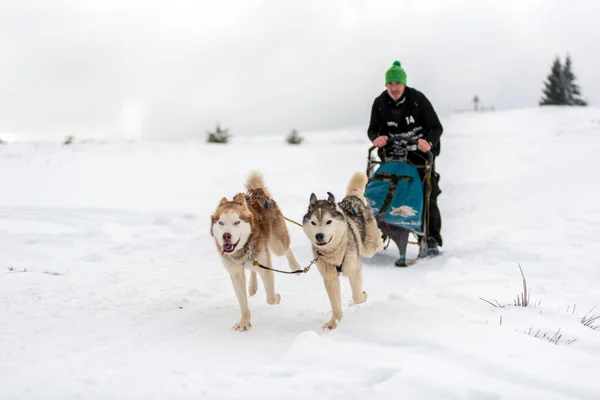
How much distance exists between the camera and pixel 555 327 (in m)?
3.26

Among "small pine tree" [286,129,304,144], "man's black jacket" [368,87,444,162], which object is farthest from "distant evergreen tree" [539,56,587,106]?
"man's black jacket" [368,87,444,162]

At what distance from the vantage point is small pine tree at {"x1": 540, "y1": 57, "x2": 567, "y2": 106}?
41175 mm

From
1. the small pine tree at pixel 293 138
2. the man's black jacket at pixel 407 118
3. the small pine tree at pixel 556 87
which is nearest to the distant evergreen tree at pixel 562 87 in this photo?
the small pine tree at pixel 556 87

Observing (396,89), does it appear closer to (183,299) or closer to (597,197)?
(183,299)

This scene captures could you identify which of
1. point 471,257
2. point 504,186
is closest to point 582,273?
point 471,257

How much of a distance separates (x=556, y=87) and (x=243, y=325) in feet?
148

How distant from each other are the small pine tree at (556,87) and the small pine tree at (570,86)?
0.34 meters

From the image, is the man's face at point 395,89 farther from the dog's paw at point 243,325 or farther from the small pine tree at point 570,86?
the small pine tree at point 570,86

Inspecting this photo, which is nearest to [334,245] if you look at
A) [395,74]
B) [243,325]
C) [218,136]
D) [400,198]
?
[243,325]

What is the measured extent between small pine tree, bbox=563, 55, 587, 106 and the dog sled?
41.7 metres

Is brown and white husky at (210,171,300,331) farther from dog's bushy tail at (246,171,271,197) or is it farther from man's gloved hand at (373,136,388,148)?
man's gloved hand at (373,136,388,148)

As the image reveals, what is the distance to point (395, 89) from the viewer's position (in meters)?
5.56

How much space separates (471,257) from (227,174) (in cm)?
729

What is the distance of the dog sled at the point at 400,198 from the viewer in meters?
5.39
